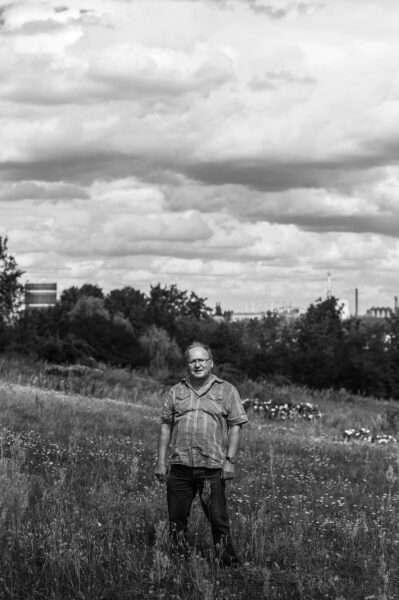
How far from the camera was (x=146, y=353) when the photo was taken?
4869 centimetres

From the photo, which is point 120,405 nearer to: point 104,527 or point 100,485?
point 100,485

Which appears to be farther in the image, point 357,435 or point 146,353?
point 146,353

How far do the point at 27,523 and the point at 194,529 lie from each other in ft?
5.01

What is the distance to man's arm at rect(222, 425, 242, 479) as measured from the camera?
699 cm

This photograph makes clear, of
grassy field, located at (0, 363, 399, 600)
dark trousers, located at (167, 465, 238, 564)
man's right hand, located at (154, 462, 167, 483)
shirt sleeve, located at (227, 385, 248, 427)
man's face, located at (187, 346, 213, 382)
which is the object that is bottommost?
grassy field, located at (0, 363, 399, 600)

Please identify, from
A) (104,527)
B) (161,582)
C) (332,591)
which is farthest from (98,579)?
(332,591)

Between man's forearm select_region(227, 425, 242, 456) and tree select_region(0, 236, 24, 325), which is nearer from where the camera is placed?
man's forearm select_region(227, 425, 242, 456)

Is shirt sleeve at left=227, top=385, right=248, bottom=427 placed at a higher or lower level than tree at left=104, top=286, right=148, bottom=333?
lower

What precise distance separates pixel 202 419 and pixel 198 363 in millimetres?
455

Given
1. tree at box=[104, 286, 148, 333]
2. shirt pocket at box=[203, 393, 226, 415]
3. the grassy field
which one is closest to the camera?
the grassy field

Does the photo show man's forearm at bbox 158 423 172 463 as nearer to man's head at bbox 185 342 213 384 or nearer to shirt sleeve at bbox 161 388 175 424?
shirt sleeve at bbox 161 388 175 424

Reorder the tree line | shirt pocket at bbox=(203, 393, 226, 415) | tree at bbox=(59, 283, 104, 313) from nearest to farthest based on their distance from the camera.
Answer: shirt pocket at bbox=(203, 393, 226, 415), the tree line, tree at bbox=(59, 283, 104, 313)

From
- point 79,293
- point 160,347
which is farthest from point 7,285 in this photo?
point 79,293

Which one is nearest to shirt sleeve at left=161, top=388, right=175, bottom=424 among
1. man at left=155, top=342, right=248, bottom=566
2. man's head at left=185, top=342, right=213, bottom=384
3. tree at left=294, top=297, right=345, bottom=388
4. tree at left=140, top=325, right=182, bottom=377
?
man at left=155, top=342, right=248, bottom=566
